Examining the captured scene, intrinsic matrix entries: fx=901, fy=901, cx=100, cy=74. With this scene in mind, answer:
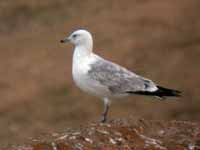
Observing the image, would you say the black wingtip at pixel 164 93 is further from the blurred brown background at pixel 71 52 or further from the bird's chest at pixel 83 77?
the blurred brown background at pixel 71 52

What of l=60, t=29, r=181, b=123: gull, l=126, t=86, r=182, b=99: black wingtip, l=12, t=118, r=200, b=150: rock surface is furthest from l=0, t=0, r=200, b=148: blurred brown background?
l=12, t=118, r=200, b=150: rock surface

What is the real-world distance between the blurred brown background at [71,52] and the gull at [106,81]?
375 inches

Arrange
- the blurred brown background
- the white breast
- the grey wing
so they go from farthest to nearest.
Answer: the blurred brown background → the grey wing → the white breast

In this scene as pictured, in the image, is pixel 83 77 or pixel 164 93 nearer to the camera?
pixel 164 93

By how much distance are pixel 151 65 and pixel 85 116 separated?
582cm

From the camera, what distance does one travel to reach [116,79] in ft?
50.8

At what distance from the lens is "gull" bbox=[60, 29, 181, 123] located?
50.0ft

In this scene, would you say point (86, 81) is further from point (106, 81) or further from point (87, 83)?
point (106, 81)

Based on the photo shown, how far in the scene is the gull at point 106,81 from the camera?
50.0ft

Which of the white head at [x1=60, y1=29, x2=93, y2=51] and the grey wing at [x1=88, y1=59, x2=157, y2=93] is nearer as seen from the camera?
the grey wing at [x1=88, y1=59, x2=157, y2=93]

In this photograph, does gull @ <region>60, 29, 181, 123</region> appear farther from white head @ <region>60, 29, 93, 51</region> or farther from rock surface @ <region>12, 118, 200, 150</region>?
rock surface @ <region>12, 118, 200, 150</region>

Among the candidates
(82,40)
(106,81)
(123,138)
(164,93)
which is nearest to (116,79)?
(106,81)

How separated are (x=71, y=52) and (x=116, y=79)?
21.8 meters

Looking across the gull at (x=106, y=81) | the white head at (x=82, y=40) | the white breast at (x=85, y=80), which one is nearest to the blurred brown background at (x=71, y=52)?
the white head at (x=82, y=40)
